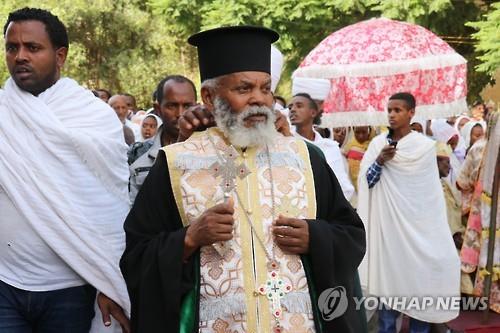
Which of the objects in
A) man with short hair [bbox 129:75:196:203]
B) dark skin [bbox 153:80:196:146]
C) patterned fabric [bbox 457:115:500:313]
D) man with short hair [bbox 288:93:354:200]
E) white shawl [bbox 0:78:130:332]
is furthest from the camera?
patterned fabric [bbox 457:115:500:313]

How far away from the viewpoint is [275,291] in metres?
3.26

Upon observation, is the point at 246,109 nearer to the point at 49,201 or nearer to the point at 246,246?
the point at 246,246

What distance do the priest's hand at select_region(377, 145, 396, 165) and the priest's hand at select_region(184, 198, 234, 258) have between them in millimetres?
4525

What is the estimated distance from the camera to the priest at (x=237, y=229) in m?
3.24

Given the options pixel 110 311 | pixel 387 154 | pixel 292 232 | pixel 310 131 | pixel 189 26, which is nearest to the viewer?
pixel 292 232

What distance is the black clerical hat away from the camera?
336 centimetres

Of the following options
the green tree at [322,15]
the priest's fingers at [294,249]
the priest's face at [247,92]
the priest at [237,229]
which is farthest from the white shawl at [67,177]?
the green tree at [322,15]

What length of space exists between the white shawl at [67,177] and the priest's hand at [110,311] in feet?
0.12

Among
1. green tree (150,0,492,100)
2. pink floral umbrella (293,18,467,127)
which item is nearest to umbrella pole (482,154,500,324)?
pink floral umbrella (293,18,467,127)

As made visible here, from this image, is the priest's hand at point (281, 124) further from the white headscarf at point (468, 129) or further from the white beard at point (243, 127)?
the white headscarf at point (468, 129)

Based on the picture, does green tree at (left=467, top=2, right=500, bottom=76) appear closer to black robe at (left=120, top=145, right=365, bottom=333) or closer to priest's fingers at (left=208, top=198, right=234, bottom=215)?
black robe at (left=120, top=145, right=365, bottom=333)

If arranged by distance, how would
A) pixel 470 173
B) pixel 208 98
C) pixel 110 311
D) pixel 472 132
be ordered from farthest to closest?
pixel 472 132, pixel 470 173, pixel 110 311, pixel 208 98

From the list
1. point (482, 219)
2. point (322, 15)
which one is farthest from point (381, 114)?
point (322, 15)

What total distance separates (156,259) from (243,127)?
64 centimetres
